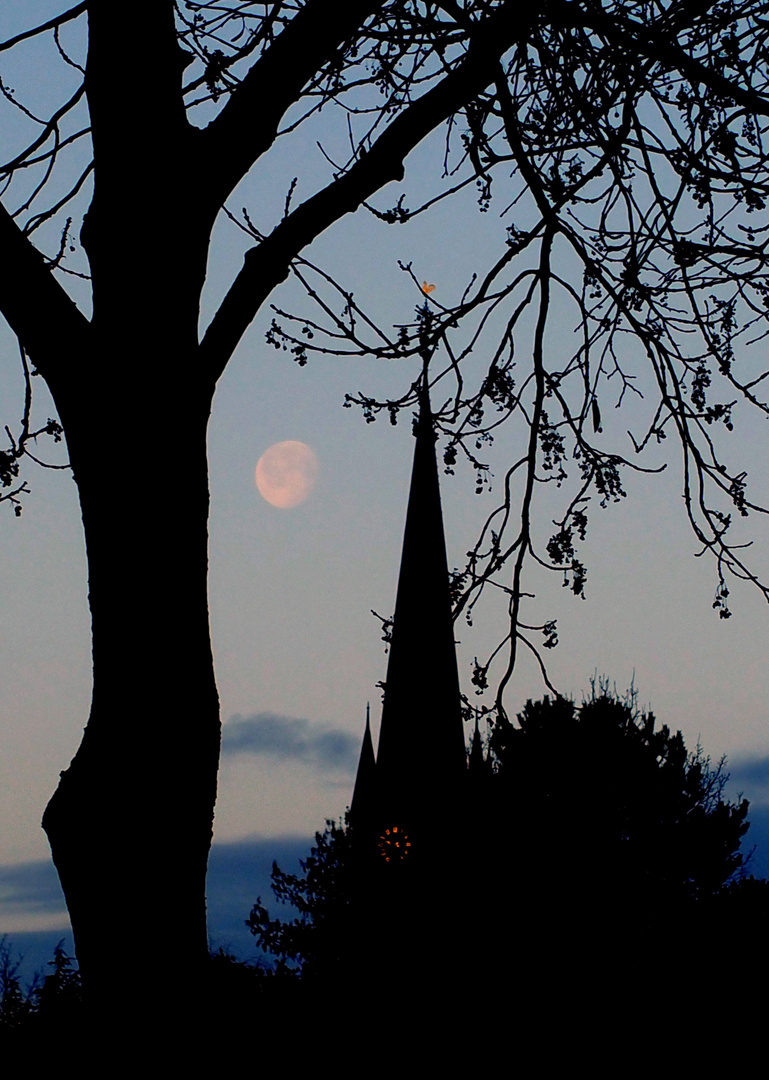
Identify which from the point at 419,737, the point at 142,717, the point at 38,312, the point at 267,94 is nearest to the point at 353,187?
the point at 267,94

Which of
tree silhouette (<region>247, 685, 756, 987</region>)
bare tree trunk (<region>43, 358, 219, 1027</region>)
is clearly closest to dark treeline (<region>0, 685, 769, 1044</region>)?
tree silhouette (<region>247, 685, 756, 987</region>)

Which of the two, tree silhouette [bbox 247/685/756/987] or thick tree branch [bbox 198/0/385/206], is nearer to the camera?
thick tree branch [bbox 198/0/385/206]

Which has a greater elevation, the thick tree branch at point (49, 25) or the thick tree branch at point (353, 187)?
the thick tree branch at point (49, 25)

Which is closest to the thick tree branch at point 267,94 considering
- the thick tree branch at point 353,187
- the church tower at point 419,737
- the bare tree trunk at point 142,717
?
the thick tree branch at point 353,187

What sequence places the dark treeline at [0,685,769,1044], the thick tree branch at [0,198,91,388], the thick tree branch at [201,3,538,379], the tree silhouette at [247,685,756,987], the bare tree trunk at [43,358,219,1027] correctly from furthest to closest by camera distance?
1. the tree silhouette at [247,685,756,987]
2. the dark treeline at [0,685,769,1044]
3. the thick tree branch at [201,3,538,379]
4. the thick tree branch at [0,198,91,388]
5. the bare tree trunk at [43,358,219,1027]

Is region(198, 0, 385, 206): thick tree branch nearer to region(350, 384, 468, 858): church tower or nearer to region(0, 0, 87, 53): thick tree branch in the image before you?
region(0, 0, 87, 53): thick tree branch

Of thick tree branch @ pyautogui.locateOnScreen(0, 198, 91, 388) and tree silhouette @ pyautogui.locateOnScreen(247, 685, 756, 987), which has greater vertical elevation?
tree silhouette @ pyautogui.locateOnScreen(247, 685, 756, 987)

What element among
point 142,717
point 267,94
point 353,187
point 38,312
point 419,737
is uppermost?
point 419,737

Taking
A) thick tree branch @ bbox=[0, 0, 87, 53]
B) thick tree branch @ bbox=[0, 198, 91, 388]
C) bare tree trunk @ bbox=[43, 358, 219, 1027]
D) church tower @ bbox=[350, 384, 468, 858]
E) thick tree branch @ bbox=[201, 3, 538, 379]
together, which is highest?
church tower @ bbox=[350, 384, 468, 858]

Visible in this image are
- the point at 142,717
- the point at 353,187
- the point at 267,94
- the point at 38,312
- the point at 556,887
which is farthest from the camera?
the point at 556,887

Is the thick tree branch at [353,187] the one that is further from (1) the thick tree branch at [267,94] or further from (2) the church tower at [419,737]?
(2) the church tower at [419,737]

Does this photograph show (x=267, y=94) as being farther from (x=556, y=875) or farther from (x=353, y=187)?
(x=556, y=875)

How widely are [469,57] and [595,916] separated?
74.1 ft

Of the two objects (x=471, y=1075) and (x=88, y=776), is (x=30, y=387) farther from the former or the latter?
(x=471, y=1075)
